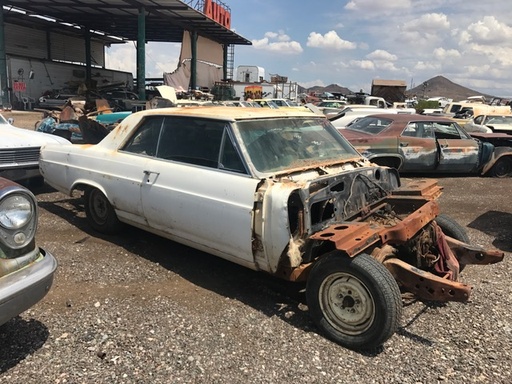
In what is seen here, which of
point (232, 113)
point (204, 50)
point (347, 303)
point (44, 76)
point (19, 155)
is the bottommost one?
point (347, 303)

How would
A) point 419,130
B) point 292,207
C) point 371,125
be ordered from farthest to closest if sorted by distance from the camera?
point 371,125 < point 419,130 < point 292,207

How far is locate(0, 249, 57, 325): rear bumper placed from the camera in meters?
2.34

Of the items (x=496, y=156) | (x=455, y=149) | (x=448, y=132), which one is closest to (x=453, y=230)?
(x=455, y=149)

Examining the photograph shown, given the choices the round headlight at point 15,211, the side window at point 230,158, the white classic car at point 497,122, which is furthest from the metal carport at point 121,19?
the round headlight at point 15,211

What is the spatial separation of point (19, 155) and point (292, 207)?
4.53 m

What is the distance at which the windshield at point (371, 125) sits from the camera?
30.0 ft

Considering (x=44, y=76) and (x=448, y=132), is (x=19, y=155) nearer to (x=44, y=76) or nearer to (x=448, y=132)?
(x=448, y=132)

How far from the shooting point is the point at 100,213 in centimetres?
492

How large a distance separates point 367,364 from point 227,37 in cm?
4043

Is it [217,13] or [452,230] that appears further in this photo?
[217,13]

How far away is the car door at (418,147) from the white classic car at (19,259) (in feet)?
25.4

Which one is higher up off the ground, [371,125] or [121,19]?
[121,19]

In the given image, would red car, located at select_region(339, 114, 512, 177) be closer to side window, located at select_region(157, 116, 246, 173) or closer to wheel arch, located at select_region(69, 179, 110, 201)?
side window, located at select_region(157, 116, 246, 173)

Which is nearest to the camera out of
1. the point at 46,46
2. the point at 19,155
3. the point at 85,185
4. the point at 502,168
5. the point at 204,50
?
the point at 85,185
